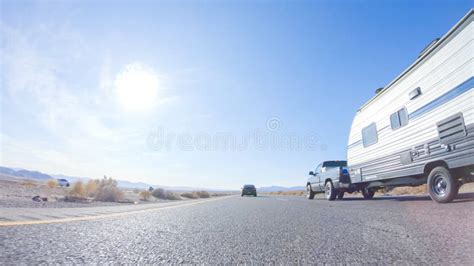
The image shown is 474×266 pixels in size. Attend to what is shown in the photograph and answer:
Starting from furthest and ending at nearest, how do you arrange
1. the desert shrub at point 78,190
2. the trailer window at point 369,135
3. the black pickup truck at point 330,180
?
the desert shrub at point 78,190 < the black pickup truck at point 330,180 < the trailer window at point 369,135

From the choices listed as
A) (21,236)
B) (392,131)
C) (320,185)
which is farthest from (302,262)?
(320,185)

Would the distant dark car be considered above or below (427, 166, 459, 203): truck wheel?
above

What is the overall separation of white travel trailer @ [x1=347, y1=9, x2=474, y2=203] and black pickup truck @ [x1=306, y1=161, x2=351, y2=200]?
2079mm

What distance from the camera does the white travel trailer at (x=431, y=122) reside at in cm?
665

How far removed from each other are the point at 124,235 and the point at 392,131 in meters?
9.45

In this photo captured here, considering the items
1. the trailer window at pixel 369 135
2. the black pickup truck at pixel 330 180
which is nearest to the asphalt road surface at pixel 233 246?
the trailer window at pixel 369 135

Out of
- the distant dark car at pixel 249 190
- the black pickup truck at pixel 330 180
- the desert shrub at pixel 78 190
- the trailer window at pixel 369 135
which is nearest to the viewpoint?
the trailer window at pixel 369 135

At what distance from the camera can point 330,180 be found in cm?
1449

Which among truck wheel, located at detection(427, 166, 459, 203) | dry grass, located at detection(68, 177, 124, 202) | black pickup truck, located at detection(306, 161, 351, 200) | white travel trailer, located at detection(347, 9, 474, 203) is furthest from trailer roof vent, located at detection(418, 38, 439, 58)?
dry grass, located at detection(68, 177, 124, 202)

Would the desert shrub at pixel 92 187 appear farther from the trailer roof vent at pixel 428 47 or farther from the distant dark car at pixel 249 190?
the distant dark car at pixel 249 190

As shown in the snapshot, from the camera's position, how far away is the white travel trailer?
6648 millimetres

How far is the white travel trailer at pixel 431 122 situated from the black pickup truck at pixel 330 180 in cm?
208

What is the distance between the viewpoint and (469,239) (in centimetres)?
263

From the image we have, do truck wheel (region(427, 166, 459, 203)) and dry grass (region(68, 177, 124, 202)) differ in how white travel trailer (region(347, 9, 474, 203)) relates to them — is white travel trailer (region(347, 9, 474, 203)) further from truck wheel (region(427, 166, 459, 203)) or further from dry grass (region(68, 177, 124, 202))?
dry grass (region(68, 177, 124, 202))
